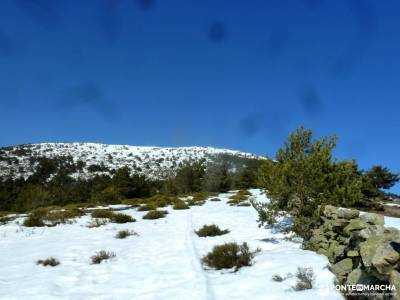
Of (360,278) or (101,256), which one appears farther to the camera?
(101,256)

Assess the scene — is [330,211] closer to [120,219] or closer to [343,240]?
[343,240]

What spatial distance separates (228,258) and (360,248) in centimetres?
425

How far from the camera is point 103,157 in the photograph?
12188 cm

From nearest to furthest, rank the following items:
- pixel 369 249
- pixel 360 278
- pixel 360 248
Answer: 1. pixel 369 249
2. pixel 360 278
3. pixel 360 248

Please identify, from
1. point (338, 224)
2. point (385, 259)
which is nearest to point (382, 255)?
point (385, 259)

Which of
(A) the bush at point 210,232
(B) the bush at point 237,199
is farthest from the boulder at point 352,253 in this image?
(B) the bush at point 237,199

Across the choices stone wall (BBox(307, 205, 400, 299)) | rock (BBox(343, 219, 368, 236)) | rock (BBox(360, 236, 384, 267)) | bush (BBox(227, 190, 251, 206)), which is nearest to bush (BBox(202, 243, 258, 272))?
stone wall (BBox(307, 205, 400, 299))

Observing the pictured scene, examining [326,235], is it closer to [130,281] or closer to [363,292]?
[363,292]

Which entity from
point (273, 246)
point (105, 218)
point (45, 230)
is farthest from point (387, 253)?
point (105, 218)

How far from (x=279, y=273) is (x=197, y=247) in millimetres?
4364

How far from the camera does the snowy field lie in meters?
7.83

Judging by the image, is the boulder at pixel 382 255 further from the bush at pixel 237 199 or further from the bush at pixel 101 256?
the bush at pixel 237 199

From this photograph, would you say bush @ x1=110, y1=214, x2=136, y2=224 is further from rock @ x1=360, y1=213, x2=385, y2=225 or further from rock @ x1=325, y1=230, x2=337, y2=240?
rock @ x1=360, y1=213, x2=385, y2=225

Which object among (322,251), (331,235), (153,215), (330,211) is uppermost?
(153,215)
